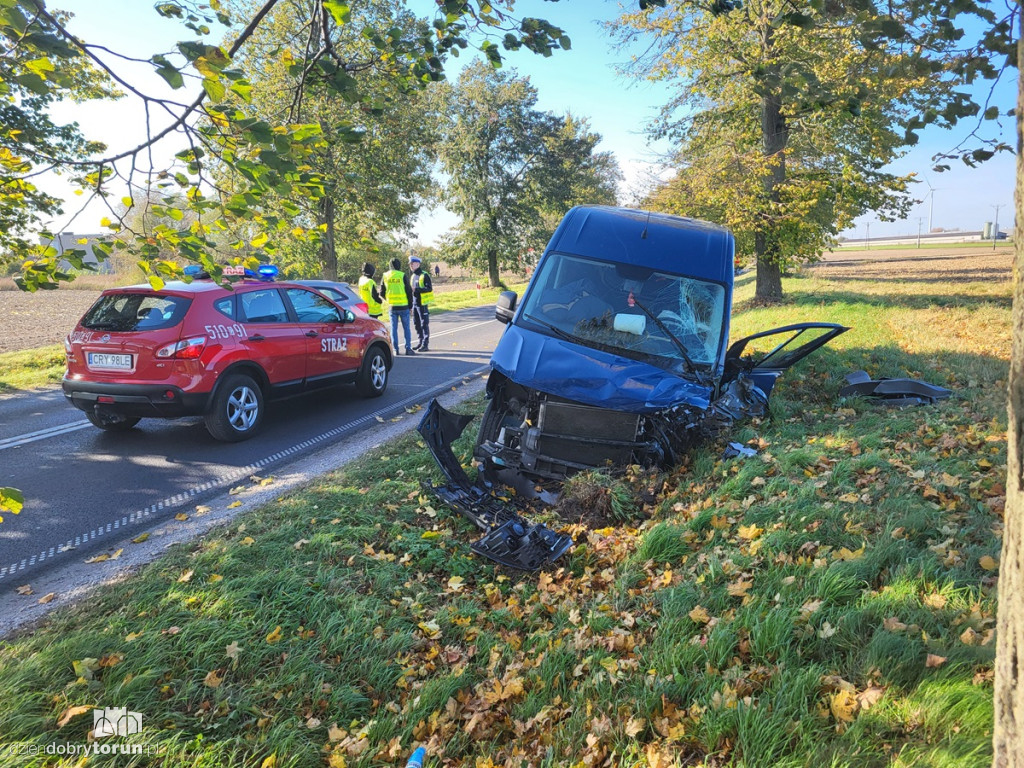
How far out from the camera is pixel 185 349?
6020 millimetres

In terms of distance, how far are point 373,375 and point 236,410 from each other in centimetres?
246

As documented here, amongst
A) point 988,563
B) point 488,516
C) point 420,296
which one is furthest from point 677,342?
point 420,296

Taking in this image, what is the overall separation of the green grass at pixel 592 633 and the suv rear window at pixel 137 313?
2.75 metres

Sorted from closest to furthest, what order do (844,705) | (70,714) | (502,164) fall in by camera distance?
(844,705), (70,714), (502,164)

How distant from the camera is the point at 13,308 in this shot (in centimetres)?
2291

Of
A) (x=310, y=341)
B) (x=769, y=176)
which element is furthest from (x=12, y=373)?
(x=769, y=176)

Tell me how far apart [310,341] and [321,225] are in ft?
15.4

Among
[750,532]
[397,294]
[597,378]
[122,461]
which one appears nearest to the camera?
[750,532]

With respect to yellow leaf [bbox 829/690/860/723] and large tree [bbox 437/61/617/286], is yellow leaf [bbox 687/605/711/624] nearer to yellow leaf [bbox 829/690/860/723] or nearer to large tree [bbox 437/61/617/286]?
yellow leaf [bbox 829/690/860/723]

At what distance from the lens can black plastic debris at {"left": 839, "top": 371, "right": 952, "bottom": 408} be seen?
20.9 feet

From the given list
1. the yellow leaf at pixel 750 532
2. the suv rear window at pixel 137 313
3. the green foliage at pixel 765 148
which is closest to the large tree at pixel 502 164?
the green foliage at pixel 765 148

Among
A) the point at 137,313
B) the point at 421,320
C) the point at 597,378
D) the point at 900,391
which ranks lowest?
the point at 900,391

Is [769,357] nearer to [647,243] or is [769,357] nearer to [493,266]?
[647,243]

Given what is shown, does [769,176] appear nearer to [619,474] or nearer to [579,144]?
[619,474]
